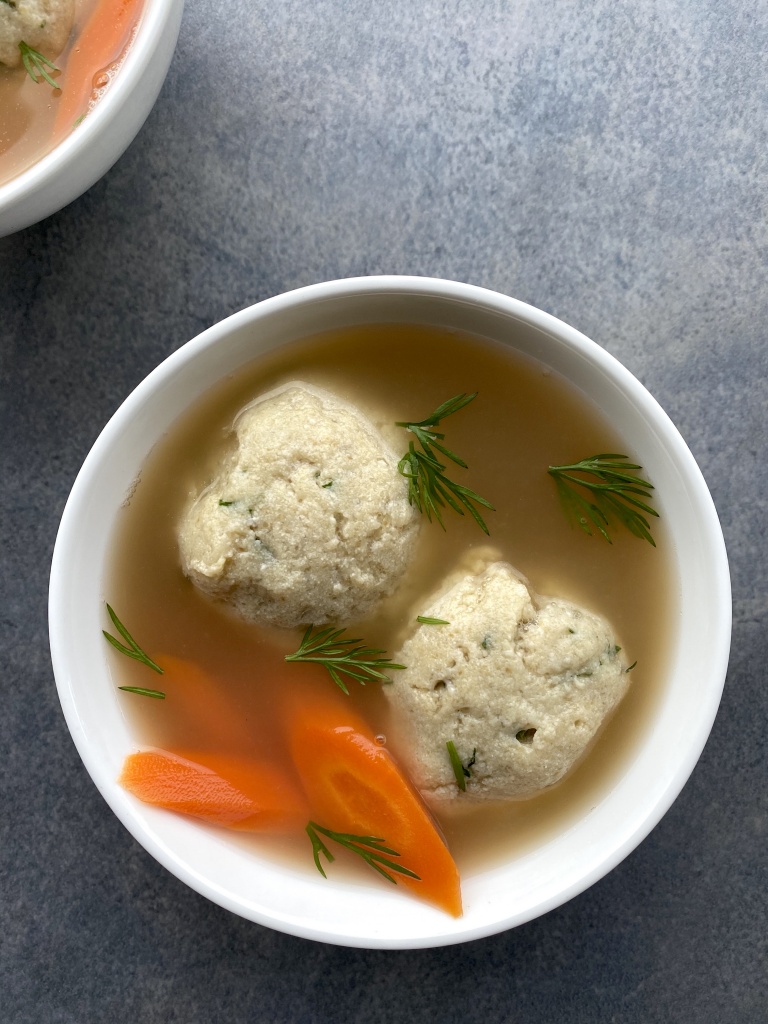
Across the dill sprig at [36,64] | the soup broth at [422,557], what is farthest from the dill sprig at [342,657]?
the dill sprig at [36,64]

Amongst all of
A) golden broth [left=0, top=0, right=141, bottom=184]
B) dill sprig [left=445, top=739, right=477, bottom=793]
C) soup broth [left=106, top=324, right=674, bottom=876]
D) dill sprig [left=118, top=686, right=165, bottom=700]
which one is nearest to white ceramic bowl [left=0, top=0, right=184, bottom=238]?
golden broth [left=0, top=0, right=141, bottom=184]

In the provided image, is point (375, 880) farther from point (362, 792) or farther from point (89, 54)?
point (89, 54)

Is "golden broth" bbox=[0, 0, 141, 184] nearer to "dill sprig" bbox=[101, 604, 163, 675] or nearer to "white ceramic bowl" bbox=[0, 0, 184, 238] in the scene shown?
"white ceramic bowl" bbox=[0, 0, 184, 238]

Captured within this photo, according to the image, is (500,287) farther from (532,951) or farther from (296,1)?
(532,951)

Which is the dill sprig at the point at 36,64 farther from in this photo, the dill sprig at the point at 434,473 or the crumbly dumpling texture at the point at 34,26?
the dill sprig at the point at 434,473

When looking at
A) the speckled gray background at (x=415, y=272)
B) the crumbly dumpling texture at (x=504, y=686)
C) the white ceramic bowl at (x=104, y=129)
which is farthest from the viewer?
the speckled gray background at (x=415, y=272)
